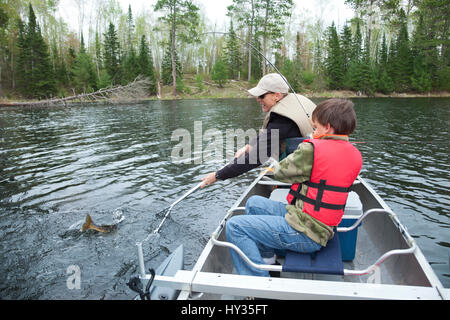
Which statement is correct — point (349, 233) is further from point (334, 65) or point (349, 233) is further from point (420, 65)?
point (420, 65)

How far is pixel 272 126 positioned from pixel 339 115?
108 centimetres

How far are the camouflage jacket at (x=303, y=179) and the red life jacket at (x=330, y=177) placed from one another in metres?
0.04

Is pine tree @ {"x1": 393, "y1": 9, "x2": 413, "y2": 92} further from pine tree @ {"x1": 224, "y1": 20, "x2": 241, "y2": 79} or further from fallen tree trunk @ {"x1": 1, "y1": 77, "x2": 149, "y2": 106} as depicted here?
fallen tree trunk @ {"x1": 1, "y1": 77, "x2": 149, "y2": 106}

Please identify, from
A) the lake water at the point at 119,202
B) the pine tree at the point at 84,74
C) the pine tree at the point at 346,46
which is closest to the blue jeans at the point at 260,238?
the lake water at the point at 119,202

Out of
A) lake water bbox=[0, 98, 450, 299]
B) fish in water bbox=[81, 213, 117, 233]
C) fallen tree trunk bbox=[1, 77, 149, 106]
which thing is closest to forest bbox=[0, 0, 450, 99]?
fallen tree trunk bbox=[1, 77, 149, 106]

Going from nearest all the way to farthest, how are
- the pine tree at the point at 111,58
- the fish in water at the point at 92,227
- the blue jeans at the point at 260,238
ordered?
the blue jeans at the point at 260,238 < the fish in water at the point at 92,227 < the pine tree at the point at 111,58

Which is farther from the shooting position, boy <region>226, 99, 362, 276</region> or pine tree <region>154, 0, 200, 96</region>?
pine tree <region>154, 0, 200, 96</region>

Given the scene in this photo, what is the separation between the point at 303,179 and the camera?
2307mm

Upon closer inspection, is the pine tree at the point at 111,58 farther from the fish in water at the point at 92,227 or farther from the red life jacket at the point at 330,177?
the red life jacket at the point at 330,177

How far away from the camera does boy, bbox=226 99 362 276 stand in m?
2.25

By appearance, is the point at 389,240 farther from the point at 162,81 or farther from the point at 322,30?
the point at 322,30

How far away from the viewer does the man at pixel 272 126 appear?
3.18 meters

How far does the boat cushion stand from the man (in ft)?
3.54
